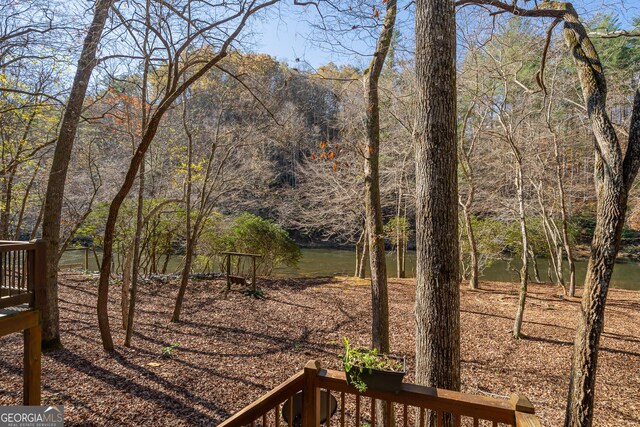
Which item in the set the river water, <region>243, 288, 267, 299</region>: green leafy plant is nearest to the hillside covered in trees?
<region>243, 288, 267, 299</region>: green leafy plant

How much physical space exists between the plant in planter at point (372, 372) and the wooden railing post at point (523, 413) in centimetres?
49

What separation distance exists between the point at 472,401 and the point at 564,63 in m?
8.59

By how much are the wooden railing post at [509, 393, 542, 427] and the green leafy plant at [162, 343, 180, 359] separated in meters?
4.44

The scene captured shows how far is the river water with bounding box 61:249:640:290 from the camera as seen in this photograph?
1299 centimetres

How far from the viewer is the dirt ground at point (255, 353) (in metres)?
3.64

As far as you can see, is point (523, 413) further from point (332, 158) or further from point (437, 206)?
point (332, 158)

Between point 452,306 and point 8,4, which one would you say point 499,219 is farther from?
point 8,4

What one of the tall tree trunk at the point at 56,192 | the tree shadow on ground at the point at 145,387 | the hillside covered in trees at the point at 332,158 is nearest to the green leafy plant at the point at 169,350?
the hillside covered in trees at the point at 332,158

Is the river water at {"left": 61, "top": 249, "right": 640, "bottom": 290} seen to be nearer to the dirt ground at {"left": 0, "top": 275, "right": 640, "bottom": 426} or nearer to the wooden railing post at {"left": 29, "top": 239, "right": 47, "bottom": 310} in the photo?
the dirt ground at {"left": 0, "top": 275, "right": 640, "bottom": 426}

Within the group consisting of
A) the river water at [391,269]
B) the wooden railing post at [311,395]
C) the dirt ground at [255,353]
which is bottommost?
the river water at [391,269]

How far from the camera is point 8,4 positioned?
144 inches

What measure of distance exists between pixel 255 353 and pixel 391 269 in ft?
35.1

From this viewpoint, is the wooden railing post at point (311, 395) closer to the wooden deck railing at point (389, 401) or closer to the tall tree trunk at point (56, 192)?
the wooden deck railing at point (389, 401)

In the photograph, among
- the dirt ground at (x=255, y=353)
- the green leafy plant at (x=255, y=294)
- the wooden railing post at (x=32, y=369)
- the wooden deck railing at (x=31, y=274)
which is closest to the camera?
the wooden railing post at (x=32, y=369)
